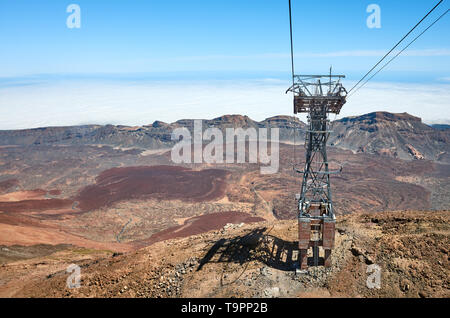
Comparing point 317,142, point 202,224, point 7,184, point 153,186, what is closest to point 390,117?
point 153,186

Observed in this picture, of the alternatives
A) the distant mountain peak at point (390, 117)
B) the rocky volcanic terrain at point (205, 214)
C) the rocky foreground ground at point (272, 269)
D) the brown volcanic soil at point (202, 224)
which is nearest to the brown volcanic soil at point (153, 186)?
the rocky volcanic terrain at point (205, 214)

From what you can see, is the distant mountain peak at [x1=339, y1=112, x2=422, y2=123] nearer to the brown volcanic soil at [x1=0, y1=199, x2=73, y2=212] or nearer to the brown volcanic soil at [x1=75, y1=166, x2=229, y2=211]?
the brown volcanic soil at [x1=75, y1=166, x2=229, y2=211]

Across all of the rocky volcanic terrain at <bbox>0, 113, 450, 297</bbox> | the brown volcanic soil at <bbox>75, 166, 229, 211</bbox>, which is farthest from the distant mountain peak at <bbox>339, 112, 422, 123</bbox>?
the brown volcanic soil at <bbox>75, 166, 229, 211</bbox>

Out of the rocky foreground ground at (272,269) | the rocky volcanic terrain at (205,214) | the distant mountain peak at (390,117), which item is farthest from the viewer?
the distant mountain peak at (390,117)

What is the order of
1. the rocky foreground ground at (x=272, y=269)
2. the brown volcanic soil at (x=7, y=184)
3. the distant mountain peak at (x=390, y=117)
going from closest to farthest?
the rocky foreground ground at (x=272, y=269), the brown volcanic soil at (x=7, y=184), the distant mountain peak at (x=390, y=117)

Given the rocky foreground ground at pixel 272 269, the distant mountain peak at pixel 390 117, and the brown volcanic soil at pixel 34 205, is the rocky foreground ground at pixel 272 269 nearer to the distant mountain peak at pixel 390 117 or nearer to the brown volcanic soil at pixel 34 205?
the brown volcanic soil at pixel 34 205

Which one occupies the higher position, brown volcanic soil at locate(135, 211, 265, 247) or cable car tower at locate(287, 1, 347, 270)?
cable car tower at locate(287, 1, 347, 270)

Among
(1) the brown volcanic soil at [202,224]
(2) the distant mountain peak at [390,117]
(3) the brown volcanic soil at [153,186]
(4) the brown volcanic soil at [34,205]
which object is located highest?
(2) the distant mountain peak at [390,117]
